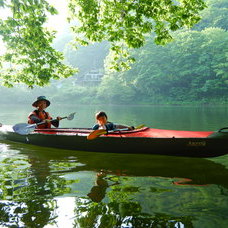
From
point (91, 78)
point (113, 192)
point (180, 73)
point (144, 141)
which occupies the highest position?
point (91, 78)

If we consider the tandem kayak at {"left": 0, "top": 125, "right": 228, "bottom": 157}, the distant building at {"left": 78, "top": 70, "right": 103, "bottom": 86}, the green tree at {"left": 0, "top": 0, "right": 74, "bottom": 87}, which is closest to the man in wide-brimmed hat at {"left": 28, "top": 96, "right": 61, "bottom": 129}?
the tandem kayak at {"left": 0, "top": 125, "right": 228, "bottom": 157}

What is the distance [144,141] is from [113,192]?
239 centimetres

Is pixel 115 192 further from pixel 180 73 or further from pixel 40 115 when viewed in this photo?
pixel 180 73

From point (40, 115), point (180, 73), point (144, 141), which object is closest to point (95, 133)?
point (144, 141)

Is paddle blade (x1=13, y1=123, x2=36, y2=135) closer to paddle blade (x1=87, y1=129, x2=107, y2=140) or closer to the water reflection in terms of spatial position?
the water reflection

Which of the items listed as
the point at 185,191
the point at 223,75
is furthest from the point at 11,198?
the point at 223,75

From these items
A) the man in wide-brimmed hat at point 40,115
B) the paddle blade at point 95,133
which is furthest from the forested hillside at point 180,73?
the paddle blade at point 95,133

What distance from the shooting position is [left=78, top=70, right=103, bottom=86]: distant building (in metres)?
72.6

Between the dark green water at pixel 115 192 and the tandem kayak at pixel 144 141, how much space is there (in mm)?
278

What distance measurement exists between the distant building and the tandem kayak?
63.9m

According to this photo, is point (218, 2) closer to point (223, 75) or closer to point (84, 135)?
point (223, 75)

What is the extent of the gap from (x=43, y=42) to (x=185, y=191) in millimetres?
7262

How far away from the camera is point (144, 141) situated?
20.8ft

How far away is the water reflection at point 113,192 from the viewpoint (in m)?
3.25
